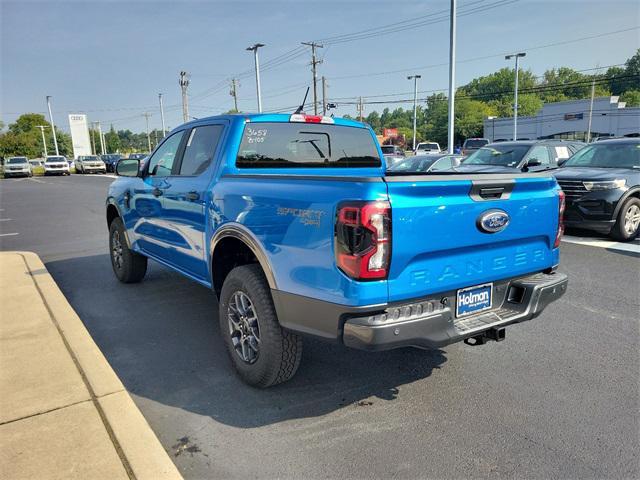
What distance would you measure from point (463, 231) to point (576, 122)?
72304mm

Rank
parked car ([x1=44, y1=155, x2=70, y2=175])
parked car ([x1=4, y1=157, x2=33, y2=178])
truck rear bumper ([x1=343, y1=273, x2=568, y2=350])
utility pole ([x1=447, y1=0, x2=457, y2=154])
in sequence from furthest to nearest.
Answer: parked car ([x1=44, y1=155, x2=70, y2=175])
parked car ([x1=4, y1=157, x2=33, y2=178])
utility pole ([x1=447, y1=0, x2=457, y2=154])
truck rear bumper ([x1=343, y1=273, x2=568, y2=350])

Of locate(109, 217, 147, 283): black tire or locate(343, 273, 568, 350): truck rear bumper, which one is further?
locate(109, 217, 147, 283): black tire

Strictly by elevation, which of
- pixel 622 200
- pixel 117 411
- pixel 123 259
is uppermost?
pixel 622 200

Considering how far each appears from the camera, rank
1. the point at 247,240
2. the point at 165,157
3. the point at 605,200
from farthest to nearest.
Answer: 1. the point at 605,200
2. the point at 165,157
3. the point at 247,240

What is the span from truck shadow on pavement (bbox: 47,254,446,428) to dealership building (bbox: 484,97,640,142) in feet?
217

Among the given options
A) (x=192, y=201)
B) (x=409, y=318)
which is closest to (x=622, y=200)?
(x=409, y=318)

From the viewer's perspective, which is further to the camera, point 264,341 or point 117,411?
point 264,341

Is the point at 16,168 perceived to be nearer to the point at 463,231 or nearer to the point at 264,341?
the point at 264,341

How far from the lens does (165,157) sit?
4.90 m

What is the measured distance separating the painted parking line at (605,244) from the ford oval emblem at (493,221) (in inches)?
221

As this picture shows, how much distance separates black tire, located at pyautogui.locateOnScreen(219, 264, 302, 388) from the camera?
3.05m

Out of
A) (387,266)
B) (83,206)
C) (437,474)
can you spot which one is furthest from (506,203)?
(83,206)

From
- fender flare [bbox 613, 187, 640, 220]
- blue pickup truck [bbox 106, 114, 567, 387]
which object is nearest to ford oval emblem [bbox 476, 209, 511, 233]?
blue pickup truck [bbox 106, 114, 567, 387]

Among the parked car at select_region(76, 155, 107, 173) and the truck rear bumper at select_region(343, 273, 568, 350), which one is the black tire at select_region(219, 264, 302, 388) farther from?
the parked car at select_region(76, 155, 107, 173)
